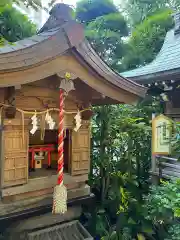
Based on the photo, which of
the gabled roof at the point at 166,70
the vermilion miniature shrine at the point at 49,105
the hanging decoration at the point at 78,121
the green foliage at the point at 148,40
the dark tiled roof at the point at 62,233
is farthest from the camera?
the green foliage at the point at 148,40

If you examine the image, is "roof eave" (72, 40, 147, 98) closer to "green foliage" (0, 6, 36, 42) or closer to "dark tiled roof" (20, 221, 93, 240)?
"dark tiled roof" (20, 221, 93, 240)

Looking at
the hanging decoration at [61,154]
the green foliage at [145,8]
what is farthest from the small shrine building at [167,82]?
the green foliage at [145,8]

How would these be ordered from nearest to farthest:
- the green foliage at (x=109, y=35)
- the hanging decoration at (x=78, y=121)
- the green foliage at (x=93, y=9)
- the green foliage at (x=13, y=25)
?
the hanging decoration at (x=78, y=121) → the green foliage at (x=13, y=25) → the green foliage at (x=109, y=35) → the green foliage at (x=93, y=9)

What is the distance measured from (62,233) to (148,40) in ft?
31.2

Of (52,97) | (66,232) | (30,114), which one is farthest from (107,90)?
(66,232)

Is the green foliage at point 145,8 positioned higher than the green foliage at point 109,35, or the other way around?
the green foliage at point 145,8

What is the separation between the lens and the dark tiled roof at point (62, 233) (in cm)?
278

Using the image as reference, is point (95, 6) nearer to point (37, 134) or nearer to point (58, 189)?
→ point (37, 134)

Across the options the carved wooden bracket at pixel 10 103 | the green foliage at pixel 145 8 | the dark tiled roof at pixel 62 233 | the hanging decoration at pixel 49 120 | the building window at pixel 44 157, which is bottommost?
the dark tiled roof at pixel 62 233

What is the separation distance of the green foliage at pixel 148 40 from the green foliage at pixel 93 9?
3.73 meters

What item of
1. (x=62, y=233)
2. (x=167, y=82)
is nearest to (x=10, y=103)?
(x=62, y=233)

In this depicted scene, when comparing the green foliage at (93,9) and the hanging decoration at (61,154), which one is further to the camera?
the green foliage at (93,9)

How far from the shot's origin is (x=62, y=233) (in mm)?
2926

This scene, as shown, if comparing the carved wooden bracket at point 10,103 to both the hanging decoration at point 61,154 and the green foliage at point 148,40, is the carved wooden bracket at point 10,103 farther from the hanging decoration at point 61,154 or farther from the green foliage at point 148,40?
the green foliage at point 148,40
